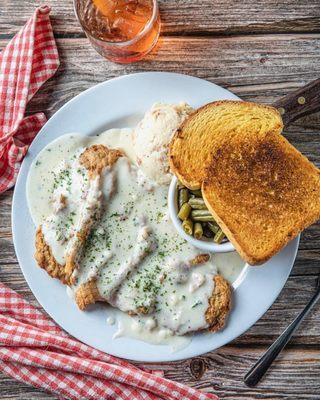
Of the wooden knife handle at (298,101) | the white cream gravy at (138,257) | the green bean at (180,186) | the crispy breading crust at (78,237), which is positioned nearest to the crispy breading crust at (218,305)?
the white cream gravy at (138,257)

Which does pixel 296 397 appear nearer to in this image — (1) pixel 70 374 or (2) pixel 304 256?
(2) pixel 304 256

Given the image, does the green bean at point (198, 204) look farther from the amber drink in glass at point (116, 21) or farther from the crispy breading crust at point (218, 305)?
the amber drink in glass at point (116, 21)

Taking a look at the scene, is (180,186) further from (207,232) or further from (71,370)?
(71,370)

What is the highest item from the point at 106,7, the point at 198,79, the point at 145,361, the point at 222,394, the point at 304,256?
the point at 106,7

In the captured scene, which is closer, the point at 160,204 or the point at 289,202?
the point at 289,202

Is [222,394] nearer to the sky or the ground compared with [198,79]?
nearer to the ground

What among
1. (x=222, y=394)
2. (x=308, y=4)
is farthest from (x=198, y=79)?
(x=222, y=394)

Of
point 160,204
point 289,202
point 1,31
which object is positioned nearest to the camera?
point 289,202

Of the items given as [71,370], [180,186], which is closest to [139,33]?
[180,186]
